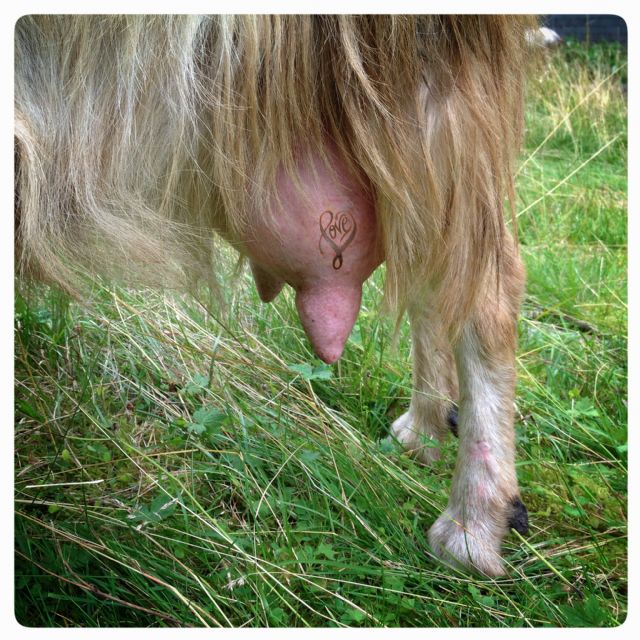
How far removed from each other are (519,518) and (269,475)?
0.48 meters

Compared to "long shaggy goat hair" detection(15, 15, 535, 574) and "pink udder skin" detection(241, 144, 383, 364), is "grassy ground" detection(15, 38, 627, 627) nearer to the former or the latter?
"long shaggy goat hair" detection(15, 15, 535, 574)

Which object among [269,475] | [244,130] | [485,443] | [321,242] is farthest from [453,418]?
[244,130]

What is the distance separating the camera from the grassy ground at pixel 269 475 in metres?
1.41

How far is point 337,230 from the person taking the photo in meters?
1.26

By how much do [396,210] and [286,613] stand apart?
2.14ft

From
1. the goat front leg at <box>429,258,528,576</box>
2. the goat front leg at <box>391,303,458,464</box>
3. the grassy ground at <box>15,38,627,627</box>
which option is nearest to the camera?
the grassy ground at <box>15,38,627,627</box>

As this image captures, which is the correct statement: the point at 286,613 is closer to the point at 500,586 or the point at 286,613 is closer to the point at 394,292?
the point at 500,586

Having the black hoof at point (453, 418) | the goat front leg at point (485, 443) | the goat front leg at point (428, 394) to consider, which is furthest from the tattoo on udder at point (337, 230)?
the black hoof at point (453, 418)

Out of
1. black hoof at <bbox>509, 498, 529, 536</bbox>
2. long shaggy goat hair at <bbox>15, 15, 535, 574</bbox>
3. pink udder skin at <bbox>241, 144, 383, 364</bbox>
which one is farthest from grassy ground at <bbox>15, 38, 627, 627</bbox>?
pink udder skin at <bbox>241, 144, 383, 364</bbox>

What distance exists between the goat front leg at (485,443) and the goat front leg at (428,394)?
22 centimetres

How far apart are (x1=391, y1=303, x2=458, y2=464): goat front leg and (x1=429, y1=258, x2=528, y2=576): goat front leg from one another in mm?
221

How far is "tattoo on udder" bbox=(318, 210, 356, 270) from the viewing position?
125cm

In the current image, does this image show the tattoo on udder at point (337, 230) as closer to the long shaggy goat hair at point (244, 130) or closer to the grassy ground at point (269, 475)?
the long shaggy goat hair at point (244, 130)

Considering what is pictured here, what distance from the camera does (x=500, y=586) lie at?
4.98 ft
